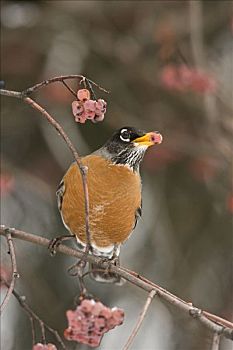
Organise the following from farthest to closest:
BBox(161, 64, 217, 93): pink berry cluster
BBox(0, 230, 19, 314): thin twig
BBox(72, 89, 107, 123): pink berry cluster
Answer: BBox(161, 64, 217, 93): pink berry cluster
BBox(72, 89, 107, 123): pink berry cluster
BBox(0, 230, 19, 314): thin twig

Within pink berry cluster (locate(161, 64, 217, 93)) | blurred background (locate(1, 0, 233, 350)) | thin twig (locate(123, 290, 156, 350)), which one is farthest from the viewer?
blurred background (locate(1, 0, 233, 350))

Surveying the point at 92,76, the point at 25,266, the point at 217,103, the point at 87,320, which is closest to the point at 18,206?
the point at 25,266

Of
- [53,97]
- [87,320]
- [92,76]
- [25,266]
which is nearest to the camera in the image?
[87,320]

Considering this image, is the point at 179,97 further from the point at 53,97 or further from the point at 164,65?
the point at 53,97

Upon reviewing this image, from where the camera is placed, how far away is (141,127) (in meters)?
4.46

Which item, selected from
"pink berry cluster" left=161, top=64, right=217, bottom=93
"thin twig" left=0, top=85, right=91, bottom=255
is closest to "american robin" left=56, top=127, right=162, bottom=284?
"pink berry cluster" left=161, top=64, right=217, bottom=93

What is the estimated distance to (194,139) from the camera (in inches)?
179

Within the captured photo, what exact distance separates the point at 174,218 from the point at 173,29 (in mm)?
1204

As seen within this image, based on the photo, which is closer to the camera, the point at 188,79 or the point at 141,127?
the point at 188,79

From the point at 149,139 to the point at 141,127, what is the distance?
178 centimetres

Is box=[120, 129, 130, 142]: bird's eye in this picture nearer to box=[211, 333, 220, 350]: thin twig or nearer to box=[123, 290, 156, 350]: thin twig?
box=[123, 290, 156, 350]: thin twig

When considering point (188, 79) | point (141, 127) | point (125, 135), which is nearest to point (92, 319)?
point (125, 135)

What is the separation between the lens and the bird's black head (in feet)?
9.77

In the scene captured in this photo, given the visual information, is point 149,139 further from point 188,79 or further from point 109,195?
point 188,79
